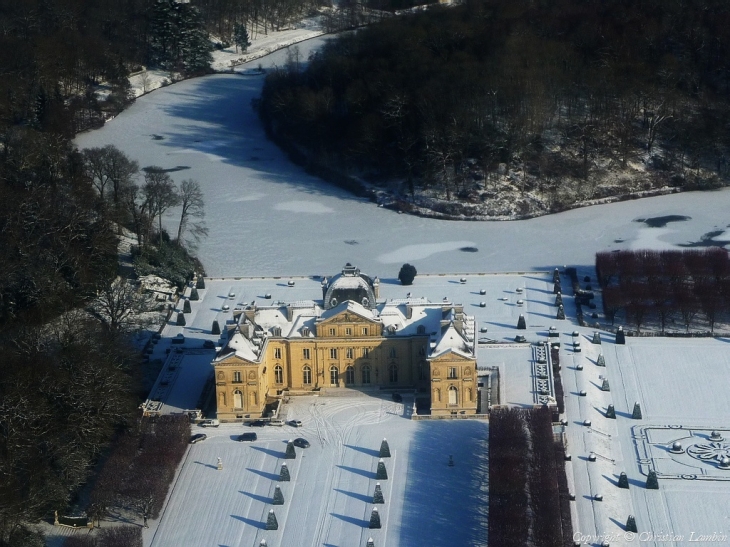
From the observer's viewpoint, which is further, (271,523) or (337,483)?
(337,483)

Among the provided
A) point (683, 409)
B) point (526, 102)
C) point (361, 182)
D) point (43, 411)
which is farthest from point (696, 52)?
point (43, 411)

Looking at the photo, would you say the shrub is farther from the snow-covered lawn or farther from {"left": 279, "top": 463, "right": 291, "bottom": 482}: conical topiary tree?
{"left": 279, "top": 463, "right": 291, "bottom": 482}: conical topiary tree

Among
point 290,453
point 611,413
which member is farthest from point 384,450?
point 611,413

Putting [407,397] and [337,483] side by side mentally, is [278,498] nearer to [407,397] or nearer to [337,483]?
[337,483]

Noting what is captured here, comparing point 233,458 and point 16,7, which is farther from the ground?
point 16,7

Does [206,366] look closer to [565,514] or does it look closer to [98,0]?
[565,514]

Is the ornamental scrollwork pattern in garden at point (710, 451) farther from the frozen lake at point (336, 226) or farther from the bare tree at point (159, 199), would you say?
the bare tree at point (159, 199)
